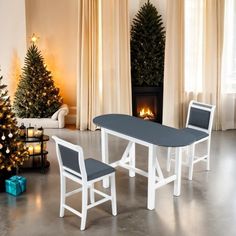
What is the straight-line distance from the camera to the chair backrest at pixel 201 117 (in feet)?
19.6

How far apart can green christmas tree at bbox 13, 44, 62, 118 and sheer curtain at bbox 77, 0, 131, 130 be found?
579 mm

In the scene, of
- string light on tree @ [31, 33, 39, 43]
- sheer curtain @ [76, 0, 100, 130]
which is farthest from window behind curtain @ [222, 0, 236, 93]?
string light on tree @ [31, 33, 39, 43]

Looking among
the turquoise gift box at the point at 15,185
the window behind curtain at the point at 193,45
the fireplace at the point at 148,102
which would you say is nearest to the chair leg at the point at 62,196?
the turquoise gift box at the point at 15,185

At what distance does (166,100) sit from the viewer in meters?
8.06

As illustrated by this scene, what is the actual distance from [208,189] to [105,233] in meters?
1.71

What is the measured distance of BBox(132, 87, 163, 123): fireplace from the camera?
8.31 meters

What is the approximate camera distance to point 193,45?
8.07m

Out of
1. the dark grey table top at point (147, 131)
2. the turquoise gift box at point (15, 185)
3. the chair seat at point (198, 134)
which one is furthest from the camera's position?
the chair seat at point (198, 134)

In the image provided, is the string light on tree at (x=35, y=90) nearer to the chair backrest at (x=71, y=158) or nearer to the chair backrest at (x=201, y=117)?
the chair backrest at (x=201, y=117)

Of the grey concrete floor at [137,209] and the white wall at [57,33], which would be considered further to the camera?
the white wall at [57,33]

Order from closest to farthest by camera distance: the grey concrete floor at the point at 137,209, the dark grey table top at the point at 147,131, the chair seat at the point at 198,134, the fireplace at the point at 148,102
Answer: the grey concrete floor at the point at 137,209 → the dark grey table top at the point at 147,131 → the chair seat at the point at 198,134 → the fireplace at the point at 148,102

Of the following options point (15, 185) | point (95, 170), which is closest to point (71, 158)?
point (95, 170)

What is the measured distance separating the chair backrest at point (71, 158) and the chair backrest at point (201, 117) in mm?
2205

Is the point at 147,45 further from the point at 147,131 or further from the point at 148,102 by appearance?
the point at 147,131
